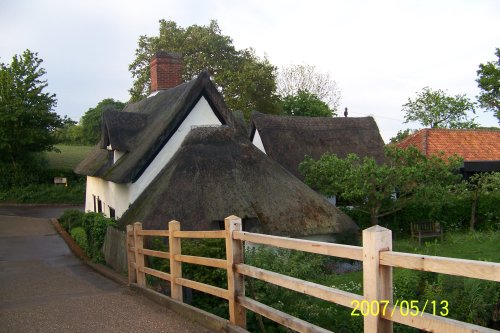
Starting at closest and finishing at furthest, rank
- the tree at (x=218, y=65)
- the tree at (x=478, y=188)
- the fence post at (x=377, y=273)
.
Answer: the fence post at (x=377, y=273), the tree at (x=478, y=188), the tree at (x=218, y=65)

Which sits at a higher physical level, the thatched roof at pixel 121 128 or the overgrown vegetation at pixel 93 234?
the thatched roof at pixel 121 128

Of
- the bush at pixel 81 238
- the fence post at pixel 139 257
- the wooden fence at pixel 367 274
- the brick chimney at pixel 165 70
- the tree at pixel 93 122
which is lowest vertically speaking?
the bush at pixel 81 238

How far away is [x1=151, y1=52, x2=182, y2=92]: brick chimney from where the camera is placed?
74.2 ft

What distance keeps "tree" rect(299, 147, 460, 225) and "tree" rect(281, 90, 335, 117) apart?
20544mm

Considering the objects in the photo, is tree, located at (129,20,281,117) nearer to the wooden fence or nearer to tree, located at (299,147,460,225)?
tree, located at (299,147,460,225)

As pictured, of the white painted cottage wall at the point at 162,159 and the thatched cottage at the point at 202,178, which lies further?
the white painted cottage wall at the point at 162,159

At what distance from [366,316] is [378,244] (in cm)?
57

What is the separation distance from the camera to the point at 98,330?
254 inches

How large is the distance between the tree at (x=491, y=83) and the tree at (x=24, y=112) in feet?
94.0

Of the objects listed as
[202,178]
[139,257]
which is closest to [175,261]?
[139,257]

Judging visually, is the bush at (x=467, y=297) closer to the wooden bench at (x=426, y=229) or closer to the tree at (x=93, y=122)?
the wooden bench at (x=426, y=229)

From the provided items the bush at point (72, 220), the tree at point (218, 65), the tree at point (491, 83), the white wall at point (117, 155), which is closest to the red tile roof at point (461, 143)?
the tree at point (491, 83)

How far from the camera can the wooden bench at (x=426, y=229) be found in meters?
23.0

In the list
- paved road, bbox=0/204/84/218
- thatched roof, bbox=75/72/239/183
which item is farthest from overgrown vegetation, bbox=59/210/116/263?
paved road, bbox=0/204/84/218
